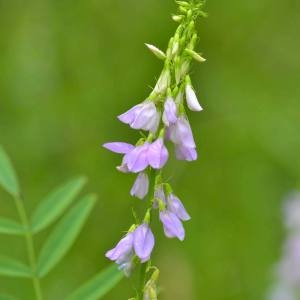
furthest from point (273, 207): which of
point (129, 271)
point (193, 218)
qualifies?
point (129, 271)

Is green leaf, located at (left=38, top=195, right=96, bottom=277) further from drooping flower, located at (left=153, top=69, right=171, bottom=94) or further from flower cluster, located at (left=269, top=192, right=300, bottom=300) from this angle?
flower cluster, located at (left=269, top=192, right=300, bottom=300)

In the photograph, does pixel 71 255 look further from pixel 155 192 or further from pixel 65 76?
pixel 155 192

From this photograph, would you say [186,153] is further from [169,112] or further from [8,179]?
[8,179]

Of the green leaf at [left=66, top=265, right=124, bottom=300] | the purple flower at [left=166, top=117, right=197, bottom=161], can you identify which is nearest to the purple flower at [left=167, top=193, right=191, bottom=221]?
the purple flower at [left=166, top=117, right=197, bottom=161]

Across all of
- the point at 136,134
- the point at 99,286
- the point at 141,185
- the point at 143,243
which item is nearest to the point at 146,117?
the point at 141,185

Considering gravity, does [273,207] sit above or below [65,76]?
below

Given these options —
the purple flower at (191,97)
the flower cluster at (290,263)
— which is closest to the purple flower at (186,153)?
the purple flower at (191,97)

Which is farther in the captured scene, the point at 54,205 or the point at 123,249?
the point at 54,205
